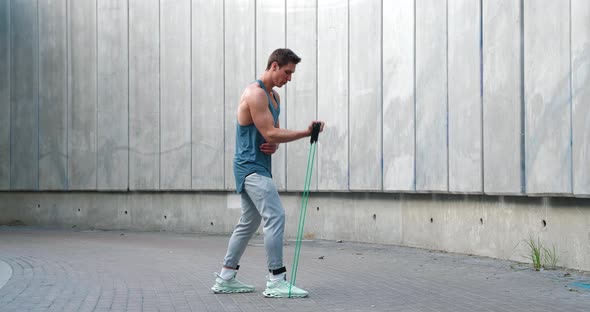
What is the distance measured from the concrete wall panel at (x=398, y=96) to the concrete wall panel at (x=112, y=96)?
6.28m

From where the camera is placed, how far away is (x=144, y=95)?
53.0 feet

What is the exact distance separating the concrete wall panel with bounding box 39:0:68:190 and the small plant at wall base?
419 inches

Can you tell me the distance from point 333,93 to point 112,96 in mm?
5455

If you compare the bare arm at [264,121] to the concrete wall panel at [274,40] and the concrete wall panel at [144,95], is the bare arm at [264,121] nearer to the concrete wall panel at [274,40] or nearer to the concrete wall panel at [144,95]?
the concrete wall panel at [274,40]

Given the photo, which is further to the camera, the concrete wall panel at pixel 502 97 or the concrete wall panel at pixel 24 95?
the concrete wall panel at pixel 24 95

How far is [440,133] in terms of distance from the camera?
10789 mm

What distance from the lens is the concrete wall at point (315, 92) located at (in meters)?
9.01

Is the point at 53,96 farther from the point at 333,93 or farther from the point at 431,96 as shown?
the point at 431,96

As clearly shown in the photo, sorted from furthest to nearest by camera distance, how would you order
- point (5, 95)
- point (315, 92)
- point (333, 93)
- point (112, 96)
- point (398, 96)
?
point (5, 95), point (112, 96), point (315, 92), point (333, 93), point (398, 96)

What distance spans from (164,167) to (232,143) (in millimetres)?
1683

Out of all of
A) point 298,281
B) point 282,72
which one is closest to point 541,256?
point 298,281

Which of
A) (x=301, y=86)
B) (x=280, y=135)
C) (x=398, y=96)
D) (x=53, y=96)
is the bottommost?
(x=280, y=135)

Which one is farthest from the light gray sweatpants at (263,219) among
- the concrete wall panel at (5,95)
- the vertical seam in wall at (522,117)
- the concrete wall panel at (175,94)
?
the concrete wall panel at (5,95)

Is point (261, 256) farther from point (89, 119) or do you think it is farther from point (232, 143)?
point (89, 119)
